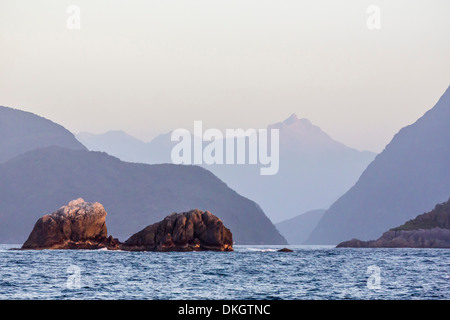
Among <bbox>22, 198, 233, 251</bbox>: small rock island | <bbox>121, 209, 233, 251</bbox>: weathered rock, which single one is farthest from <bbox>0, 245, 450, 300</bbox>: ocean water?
<bbox>22, 198, 233, 251</bbox>: small rock island

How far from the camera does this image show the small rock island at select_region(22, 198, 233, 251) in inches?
6078

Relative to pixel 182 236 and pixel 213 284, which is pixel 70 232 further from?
pixel 213 284

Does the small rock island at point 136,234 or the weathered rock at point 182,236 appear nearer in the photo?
the weathered rock at point 182,236

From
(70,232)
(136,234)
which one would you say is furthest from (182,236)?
(70,232)

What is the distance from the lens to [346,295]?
56125 mm

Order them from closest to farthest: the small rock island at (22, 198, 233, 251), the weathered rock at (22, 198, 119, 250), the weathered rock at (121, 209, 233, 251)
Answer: the weathered rock at (121, 209, 233, 251) < the small rock island at (22, 198, 233, 251) < the weathered rock at (22, 198, 119, 250)

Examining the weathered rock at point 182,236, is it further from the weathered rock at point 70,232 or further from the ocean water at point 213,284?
the ocean water at point 213,284

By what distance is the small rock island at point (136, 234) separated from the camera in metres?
154

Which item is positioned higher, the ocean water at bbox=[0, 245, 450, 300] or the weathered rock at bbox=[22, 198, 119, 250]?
the weathered rock at bbox=[22, 198, 119, 250]

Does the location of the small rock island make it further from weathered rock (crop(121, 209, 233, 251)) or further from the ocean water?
the ocean water

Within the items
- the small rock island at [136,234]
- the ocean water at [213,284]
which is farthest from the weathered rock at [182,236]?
the ocean water at [213,284]

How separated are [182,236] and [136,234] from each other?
35.6 feet
